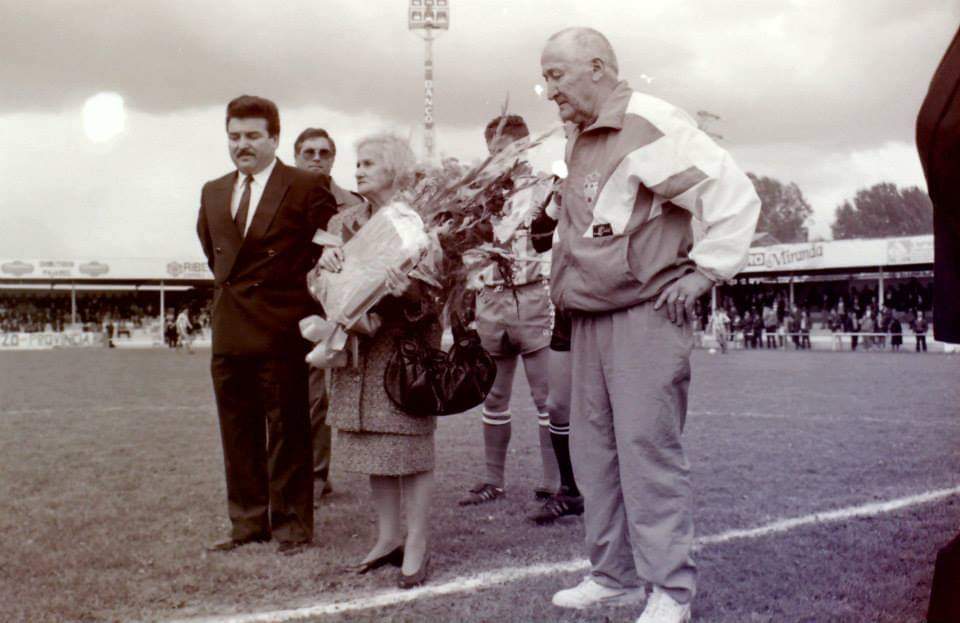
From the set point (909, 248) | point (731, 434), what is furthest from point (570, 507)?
point (909, 248)

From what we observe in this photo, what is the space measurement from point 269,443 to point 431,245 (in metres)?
1.51

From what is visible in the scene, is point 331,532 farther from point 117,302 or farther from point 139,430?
point 117,302

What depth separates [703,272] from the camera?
3230 mm

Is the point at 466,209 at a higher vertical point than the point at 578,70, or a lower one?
lower

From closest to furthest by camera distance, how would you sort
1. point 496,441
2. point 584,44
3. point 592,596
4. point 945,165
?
point 945,165, point 584,44, point 592,596, point 496,441

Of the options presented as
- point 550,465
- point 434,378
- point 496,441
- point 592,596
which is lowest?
point 592,596

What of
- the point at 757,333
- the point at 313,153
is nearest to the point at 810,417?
the point at 313,153

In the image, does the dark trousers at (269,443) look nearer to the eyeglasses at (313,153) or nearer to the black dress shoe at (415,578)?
the black dress shoe at (415,578)

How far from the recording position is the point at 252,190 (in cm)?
466

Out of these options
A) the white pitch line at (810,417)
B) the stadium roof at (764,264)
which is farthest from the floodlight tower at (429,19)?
the white pitch line at (810,417)

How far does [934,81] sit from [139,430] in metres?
9.37

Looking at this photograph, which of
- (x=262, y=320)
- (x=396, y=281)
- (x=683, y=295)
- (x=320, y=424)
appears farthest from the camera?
(x=320, y=424)

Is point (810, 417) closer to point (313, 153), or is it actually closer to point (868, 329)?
Answer: point (313, 153)

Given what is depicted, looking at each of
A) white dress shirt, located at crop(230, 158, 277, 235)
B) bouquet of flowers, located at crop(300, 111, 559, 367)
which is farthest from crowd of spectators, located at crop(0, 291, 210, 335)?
bouquet of flowers, located at crop(300, 111, 559, 367)
